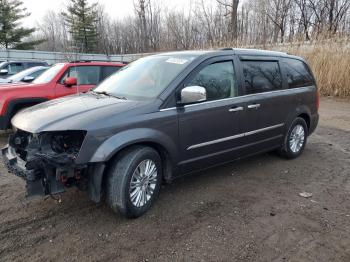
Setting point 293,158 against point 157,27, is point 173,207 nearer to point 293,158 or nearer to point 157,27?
point 293,158

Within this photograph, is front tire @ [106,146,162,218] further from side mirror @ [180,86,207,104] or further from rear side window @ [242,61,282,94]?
rear side window @ [242,61,282,94]

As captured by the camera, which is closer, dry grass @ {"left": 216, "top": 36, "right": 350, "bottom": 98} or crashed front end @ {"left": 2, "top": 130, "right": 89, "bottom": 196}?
crashed front end @ {"left": 2, "top": 130, "right": 89, "bottom": 196}

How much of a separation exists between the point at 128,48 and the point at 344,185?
4138 cm

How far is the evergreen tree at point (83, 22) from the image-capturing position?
42750mm

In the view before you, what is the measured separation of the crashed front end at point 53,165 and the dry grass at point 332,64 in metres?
12.1

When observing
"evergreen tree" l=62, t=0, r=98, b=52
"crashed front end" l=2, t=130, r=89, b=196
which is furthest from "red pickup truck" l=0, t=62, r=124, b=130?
"evergreen tree" l=62, t=0, r=98, b=52

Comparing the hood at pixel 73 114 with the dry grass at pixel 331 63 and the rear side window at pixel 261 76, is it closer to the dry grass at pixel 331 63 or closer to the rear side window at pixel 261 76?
the rear side window at pixel 261 76

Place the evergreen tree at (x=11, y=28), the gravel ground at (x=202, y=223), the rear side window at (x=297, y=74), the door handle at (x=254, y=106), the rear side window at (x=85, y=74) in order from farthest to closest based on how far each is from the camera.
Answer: the evergreen tree at (x=11, y=28)
the rear side window at (x=85, y=74)
the rear side window at (x=297, y=74)
the door handle at (x=254, y=106)
the gravel ground at (x=202, y=223)

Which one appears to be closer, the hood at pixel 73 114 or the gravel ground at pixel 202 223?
the gravel ground at pixel 202 223

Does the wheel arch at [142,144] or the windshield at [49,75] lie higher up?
the windshield at [49,75]

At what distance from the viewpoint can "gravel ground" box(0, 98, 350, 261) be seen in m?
3.08

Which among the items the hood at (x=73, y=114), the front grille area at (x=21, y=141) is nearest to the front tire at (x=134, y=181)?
the hood at (x=73, y=114)

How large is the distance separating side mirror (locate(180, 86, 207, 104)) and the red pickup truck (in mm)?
4143

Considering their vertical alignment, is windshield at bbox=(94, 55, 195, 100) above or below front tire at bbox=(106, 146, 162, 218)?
above
